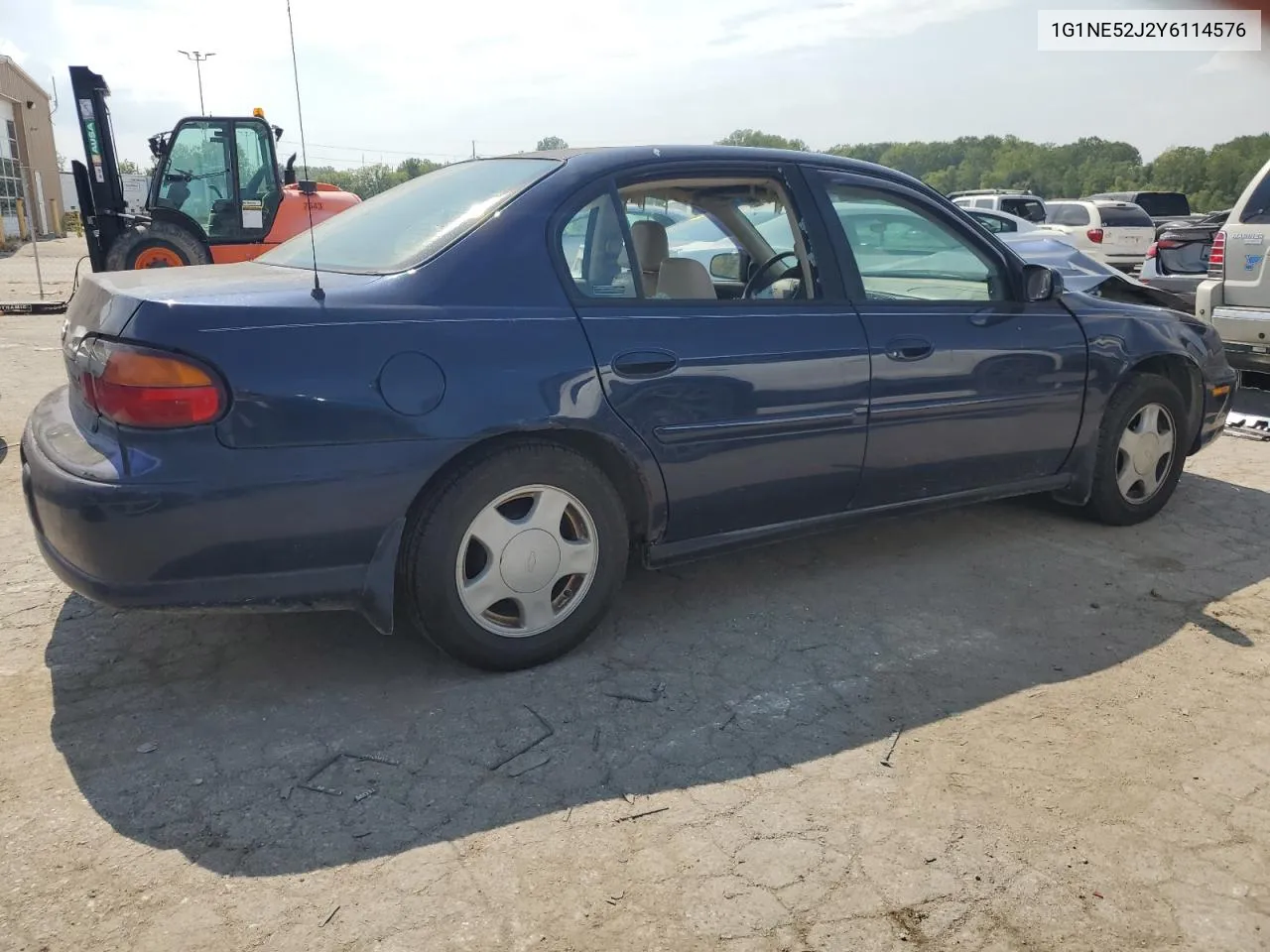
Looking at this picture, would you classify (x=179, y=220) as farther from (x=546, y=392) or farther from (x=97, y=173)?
(x=546, y=392)

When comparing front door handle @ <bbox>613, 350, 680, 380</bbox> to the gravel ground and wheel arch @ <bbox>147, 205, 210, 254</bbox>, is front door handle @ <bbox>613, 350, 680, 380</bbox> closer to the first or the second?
wheel arch @ <bbox>147, 205, 210, 254</bbox>

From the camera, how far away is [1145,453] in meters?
4.66

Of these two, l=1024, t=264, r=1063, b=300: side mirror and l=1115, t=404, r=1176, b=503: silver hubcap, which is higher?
l=1024, t=264, r=1063, b=300: side mirror

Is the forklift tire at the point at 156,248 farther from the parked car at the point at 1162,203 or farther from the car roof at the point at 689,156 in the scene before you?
the parked car at the point at 1162,203

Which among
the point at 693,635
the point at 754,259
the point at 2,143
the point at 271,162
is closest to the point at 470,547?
the point at 693,635

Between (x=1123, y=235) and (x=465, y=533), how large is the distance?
61.4 feet

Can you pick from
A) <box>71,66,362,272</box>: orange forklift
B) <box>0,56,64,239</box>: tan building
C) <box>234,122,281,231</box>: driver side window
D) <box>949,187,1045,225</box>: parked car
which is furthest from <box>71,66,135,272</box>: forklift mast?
<box>0,56,64,239</box>: tan building

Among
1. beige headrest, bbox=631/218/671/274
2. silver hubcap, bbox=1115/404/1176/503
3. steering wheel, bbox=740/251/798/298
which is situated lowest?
silver hubcap, bbox=1115/404/1176/503

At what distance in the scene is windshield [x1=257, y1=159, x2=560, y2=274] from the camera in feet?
10.3

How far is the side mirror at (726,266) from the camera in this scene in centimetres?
398

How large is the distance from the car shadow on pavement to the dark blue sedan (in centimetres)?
30

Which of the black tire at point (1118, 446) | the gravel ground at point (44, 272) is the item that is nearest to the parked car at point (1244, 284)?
the black tire at point (1118, 446)

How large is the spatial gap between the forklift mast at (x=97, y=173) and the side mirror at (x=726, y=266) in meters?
10.2

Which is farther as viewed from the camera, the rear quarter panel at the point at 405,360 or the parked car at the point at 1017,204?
the parked car at the point at 1017,204
